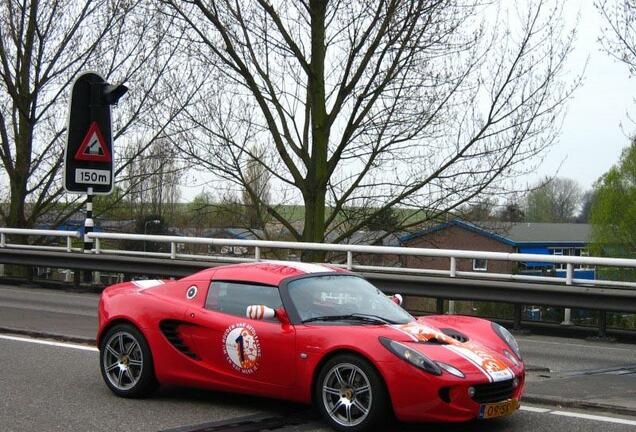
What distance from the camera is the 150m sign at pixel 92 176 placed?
15.3 m

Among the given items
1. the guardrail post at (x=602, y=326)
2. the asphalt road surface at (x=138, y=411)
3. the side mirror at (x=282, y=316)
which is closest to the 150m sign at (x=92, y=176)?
the asphalt road surface at (x=138, y=411)

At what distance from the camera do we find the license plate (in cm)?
615

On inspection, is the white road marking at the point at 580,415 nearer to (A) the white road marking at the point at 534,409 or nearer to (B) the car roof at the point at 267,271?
(A) the white road marking at the point at 534,409

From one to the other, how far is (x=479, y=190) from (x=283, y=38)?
5.35 m

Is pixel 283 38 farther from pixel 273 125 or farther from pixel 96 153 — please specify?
pixel 96 153

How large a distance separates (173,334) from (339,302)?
4.97 ft

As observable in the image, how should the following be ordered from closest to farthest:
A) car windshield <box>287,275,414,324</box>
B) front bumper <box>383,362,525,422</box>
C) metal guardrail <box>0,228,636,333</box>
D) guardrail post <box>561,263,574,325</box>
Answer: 1. front bumper <box>383,362,525,422</box>
2. car windshield <box>287,275,414,324</box>
3. metal guardrail <box>0,228,636,333</box>
4. guardrail post <box>561,263,574,325</box>

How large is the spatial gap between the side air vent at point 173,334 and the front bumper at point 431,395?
2.05m

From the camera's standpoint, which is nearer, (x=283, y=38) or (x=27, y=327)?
(x=27, y=327)

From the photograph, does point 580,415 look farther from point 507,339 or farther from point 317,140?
point 317,140

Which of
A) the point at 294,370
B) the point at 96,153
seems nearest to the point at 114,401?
the point at 294,370

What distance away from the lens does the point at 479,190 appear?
1872 cm

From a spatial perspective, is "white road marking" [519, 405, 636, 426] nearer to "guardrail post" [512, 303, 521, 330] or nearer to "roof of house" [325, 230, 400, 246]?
"guardrail post" [512, 303, 521, 330]

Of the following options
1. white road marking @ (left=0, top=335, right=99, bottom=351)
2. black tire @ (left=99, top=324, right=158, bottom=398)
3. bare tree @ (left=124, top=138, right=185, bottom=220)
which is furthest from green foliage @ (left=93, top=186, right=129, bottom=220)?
black tire @ (left=99, top=324, right=158, bottom=398)
